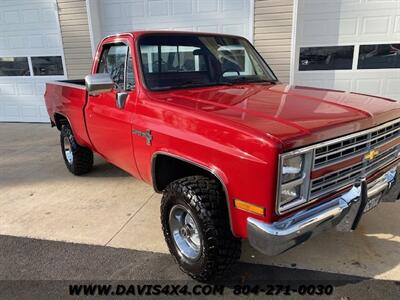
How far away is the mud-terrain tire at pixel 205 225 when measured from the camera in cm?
248

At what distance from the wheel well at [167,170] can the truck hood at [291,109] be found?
0.50 meters

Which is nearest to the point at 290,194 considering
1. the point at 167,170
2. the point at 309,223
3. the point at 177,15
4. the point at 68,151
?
the point at 309,223

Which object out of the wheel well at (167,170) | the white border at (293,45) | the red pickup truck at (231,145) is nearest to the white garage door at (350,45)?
the white border at (293,45)

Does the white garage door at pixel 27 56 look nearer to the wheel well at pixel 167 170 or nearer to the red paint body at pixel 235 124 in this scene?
the red paint body at pixel 235 124

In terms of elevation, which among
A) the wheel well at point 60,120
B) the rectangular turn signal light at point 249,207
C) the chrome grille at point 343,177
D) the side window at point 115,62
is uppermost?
the side window at point 115,62

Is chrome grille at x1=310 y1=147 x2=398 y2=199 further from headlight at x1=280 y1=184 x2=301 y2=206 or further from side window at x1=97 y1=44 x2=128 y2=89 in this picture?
side window at x1=97 y1=44 x2=128 y2=89

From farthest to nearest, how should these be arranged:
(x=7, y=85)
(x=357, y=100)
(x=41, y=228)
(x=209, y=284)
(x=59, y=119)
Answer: (x=7, y=85)
(x=59, y=119)
(x=41, y=228)
(x=357, y=100)
(x=209, y=284)

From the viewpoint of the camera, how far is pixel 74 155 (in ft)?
16.5

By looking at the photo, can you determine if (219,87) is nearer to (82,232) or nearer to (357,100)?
(357,100)

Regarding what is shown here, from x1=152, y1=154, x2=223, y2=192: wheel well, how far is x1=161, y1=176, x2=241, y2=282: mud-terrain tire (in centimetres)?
20

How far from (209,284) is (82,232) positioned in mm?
1552

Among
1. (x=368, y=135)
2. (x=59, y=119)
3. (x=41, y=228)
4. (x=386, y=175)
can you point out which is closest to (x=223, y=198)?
(x=368, y=135)

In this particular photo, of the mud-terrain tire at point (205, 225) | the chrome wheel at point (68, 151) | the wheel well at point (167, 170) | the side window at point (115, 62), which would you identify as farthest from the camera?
the chrome wheel at point (68, 151)

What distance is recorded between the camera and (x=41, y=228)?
372cm
